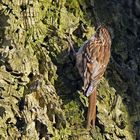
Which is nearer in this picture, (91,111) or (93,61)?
(91,111)

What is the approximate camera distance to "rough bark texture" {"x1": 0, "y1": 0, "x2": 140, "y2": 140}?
398 cm

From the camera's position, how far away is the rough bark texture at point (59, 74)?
3.98 m

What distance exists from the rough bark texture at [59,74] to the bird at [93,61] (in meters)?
0.06

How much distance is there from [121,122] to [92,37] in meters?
0.62

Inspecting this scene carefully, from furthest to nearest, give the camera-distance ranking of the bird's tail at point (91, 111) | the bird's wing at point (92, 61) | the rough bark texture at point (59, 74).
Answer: the bird's wing at point (92, 61)
the bird's tail at point (91, 111)
the rough bark texture at point (59, 74)

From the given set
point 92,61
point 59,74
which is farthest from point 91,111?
point 92,61

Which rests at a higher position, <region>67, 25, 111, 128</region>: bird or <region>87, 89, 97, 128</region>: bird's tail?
<region>67, 25, 111, 128</region>: bird

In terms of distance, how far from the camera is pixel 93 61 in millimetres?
4656

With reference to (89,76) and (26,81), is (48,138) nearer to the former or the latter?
(26,81)

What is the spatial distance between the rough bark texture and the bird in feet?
0.18

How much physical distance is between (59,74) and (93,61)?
40cm

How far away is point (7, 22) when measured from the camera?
4.11 metres

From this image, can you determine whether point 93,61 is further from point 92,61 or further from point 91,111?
point 91,111

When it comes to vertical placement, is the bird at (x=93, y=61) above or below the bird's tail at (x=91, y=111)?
above
